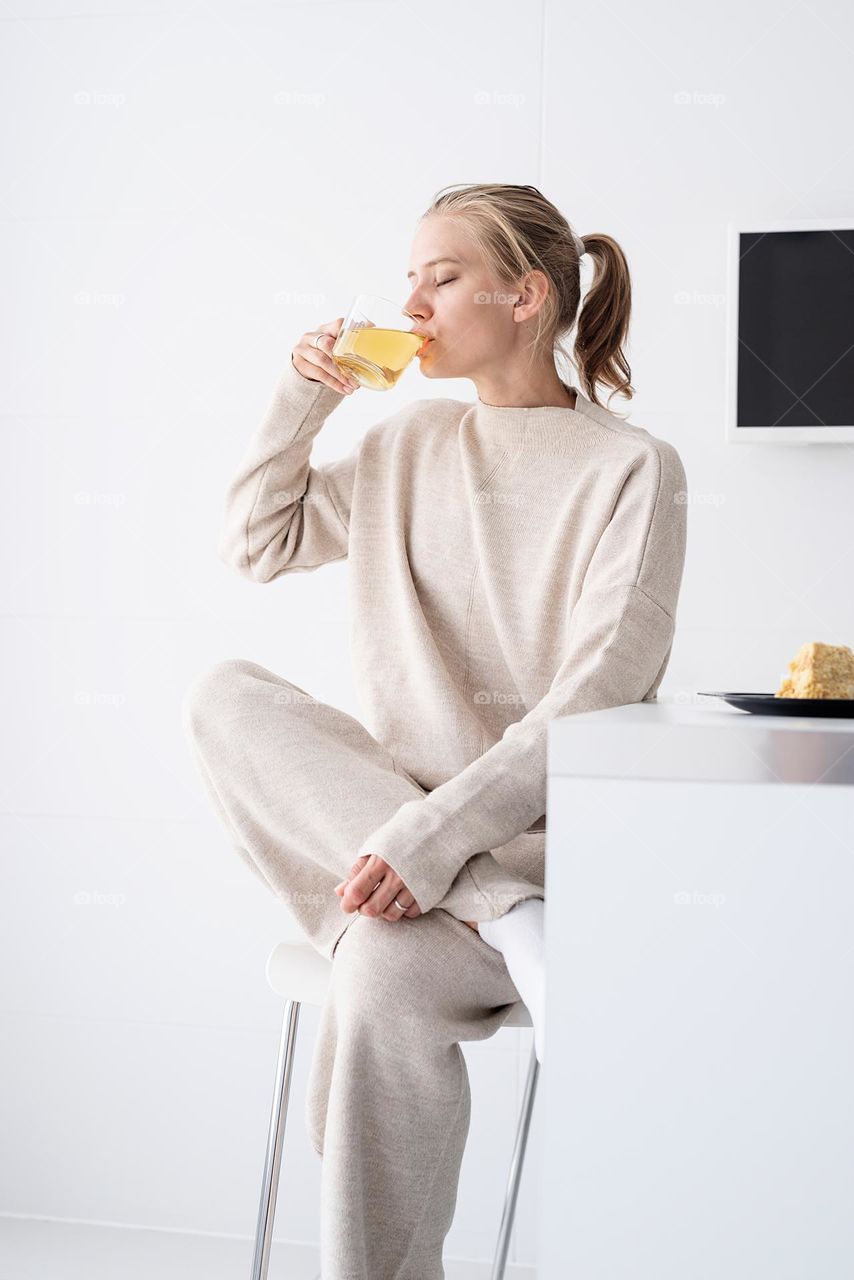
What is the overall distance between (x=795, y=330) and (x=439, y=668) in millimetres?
892

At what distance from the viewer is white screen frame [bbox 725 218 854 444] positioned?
5.87ft

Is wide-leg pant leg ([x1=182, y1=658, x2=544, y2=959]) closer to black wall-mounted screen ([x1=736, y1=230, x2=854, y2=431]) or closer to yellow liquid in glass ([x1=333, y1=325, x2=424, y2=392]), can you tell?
yellow liquid in glass ([x1=333, y1=325, x2=424, y2=392])

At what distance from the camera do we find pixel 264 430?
135cm

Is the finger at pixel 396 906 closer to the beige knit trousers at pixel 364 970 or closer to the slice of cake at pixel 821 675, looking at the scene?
the beige knit trousers at pixel 364 970

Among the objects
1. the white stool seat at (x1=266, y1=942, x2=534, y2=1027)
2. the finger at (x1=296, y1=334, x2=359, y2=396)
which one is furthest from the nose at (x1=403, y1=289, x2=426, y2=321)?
the white stool seat at (x1=266, y1=942, x2=534, y2=1027)

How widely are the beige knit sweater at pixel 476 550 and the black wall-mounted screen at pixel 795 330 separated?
0.53 metres

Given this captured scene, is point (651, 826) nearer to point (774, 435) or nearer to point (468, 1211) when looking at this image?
point (774, 435)

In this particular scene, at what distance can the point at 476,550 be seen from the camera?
1330 mm

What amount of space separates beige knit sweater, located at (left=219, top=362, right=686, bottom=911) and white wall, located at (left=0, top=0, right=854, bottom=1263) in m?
0.52

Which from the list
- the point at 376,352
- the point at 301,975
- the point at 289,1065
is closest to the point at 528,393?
the point at 376,352

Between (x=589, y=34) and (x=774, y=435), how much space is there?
2.25 ft

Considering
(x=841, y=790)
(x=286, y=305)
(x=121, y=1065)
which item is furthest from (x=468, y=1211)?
(x=841, y=790)

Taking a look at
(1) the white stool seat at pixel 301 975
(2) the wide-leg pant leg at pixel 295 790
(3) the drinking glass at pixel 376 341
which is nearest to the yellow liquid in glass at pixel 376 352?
(3) the drinking glass at pixel 376 341

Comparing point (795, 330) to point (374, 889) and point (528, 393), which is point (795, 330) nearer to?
point (528, 393)
